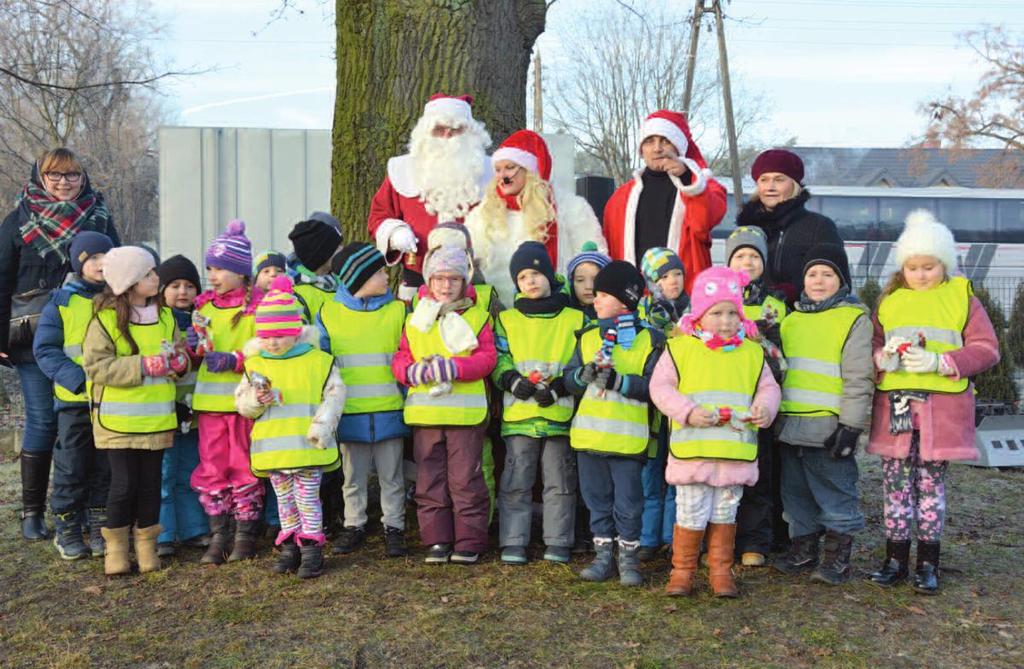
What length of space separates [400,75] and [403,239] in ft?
4.70

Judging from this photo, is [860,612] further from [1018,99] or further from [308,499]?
[1018,99]

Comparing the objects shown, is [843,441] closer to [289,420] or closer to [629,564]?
[629,564]

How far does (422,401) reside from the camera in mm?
5059

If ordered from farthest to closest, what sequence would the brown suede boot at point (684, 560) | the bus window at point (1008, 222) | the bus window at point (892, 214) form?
the bus window at point (892, 214) < the bus window at point (1008, 222) < the brown suede boot at point (684, 560)

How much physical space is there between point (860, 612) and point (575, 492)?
153 cm

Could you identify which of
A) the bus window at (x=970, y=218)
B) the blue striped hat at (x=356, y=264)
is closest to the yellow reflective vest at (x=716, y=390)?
the blue striped hat at (x=356, y=264)

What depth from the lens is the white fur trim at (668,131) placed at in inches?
214

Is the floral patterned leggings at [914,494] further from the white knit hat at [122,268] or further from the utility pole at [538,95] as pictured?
the utility pole at [538,95]

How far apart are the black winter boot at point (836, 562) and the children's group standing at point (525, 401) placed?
1 centimetres

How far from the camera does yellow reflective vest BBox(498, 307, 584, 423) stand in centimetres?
502

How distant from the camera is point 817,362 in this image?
478cm

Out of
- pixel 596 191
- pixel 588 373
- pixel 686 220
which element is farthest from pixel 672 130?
pixel 596 191

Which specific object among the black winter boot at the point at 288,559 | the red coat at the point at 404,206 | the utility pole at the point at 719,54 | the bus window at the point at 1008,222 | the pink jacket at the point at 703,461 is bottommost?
the black winter boot at the point at 288,559


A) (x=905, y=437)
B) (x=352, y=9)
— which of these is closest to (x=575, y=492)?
(x=905, y=437)
